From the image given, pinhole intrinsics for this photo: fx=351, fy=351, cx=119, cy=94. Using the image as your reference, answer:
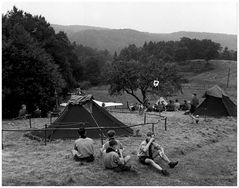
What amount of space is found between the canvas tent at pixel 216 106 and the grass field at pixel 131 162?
7.48 meters

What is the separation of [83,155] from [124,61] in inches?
1453

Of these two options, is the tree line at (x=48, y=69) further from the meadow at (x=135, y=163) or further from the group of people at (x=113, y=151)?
the group of people at (x=113, y=151)

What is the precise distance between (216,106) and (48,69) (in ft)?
43.0

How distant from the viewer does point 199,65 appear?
107m

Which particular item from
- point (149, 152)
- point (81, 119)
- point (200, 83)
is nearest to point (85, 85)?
point (200, 83)

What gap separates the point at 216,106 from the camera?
24484mm

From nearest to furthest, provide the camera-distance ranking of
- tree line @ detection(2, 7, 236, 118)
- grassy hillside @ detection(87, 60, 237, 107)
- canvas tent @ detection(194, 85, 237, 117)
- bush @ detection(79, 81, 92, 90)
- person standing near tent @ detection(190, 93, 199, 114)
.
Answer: person standing near tent @ detection(190, 93, 199, 114) → canvas tent @ detection(194, 85, 237, 117) → tree line @ detection(2, 7, 236, 118) → grassy hillside @ detection(87, 60, 237, 107) → bush @ detection(79, 81, 92, 90)

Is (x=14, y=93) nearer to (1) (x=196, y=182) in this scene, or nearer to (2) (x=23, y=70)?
(2) (x=23, y=70)

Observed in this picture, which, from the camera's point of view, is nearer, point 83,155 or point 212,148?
point 83,155

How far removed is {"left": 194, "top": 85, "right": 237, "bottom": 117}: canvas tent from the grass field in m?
7.48

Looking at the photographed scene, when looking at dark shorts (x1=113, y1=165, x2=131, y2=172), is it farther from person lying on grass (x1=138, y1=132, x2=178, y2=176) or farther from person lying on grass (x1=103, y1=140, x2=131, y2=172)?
person lying on grass (x1=138, y1=132, x2=178, y2=176)

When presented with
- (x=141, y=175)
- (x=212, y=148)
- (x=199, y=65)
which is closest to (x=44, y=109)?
(x=212, y=148)

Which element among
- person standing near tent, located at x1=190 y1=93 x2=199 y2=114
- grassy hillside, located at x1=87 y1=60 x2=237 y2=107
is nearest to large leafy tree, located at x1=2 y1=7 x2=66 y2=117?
person standing near tent, located at x1=190 y1=93 x2=199 y2=114

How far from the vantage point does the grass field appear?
924 cm
